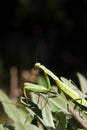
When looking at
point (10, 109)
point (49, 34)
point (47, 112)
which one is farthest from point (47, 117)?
point (49, 34)

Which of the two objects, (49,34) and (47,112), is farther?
(49,34)

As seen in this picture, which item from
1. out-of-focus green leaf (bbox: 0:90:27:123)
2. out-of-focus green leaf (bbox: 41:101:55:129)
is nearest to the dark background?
out-of-focus green leaf (bbox: 0:90:27:123)

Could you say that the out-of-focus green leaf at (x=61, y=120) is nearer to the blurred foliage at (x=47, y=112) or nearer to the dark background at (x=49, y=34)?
the blurred foliage at (x=47, y=112)

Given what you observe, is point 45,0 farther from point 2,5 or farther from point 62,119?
point 62,119

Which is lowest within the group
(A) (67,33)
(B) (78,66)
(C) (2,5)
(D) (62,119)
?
(D) (62,119)

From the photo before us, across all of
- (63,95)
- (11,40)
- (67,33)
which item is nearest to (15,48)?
(11,40)

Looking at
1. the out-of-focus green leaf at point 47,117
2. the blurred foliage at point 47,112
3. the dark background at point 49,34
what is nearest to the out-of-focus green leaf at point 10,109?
the blurred foliage at point 47,112

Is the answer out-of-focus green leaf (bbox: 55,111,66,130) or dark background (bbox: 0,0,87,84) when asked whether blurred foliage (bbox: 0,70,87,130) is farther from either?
dark background (bbox: 0,0,87,84)

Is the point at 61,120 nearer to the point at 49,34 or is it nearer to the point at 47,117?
the point at 47,117

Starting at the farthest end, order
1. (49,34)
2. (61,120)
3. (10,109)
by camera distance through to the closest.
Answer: (49,34) → (10,109) → (61,120)
